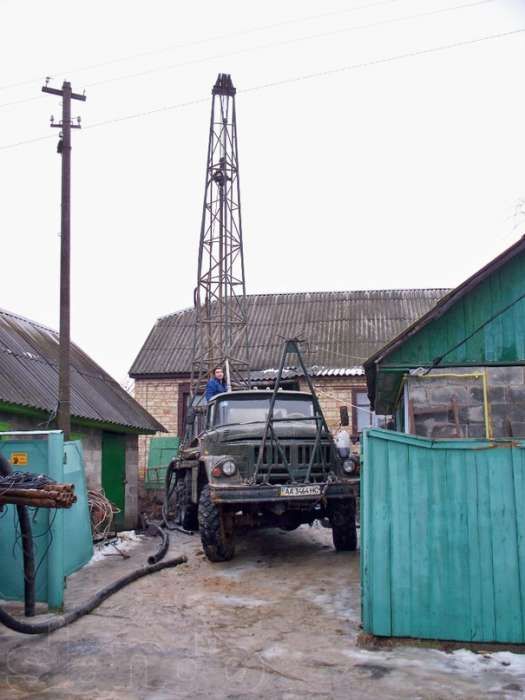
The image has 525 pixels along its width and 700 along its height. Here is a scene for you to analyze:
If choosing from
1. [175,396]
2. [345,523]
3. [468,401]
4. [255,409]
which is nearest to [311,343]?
[175,396]

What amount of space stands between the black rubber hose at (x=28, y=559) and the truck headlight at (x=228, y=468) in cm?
308

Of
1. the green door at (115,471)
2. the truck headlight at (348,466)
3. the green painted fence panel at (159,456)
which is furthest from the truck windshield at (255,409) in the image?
the green painted fence panel at (159,456)

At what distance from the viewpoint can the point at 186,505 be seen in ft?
41.1

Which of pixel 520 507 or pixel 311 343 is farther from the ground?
pixel 311 343

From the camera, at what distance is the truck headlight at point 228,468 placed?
8.95 metres

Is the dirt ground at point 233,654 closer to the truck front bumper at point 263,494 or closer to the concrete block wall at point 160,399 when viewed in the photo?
the truck front bumper at point 263,494

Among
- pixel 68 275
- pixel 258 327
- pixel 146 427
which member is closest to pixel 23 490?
pixel 68 275

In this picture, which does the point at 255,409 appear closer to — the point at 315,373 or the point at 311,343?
the point at 315,373

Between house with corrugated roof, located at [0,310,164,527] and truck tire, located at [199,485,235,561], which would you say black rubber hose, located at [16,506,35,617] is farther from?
house with corrugated roof, located at [0,310,164,527]

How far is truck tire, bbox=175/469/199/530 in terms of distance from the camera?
12195mm

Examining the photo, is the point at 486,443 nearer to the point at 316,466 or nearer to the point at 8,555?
the point at 316,466

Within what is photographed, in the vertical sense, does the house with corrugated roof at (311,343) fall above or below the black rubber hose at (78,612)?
above

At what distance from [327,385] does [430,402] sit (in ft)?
39.1

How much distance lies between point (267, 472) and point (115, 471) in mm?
7603
